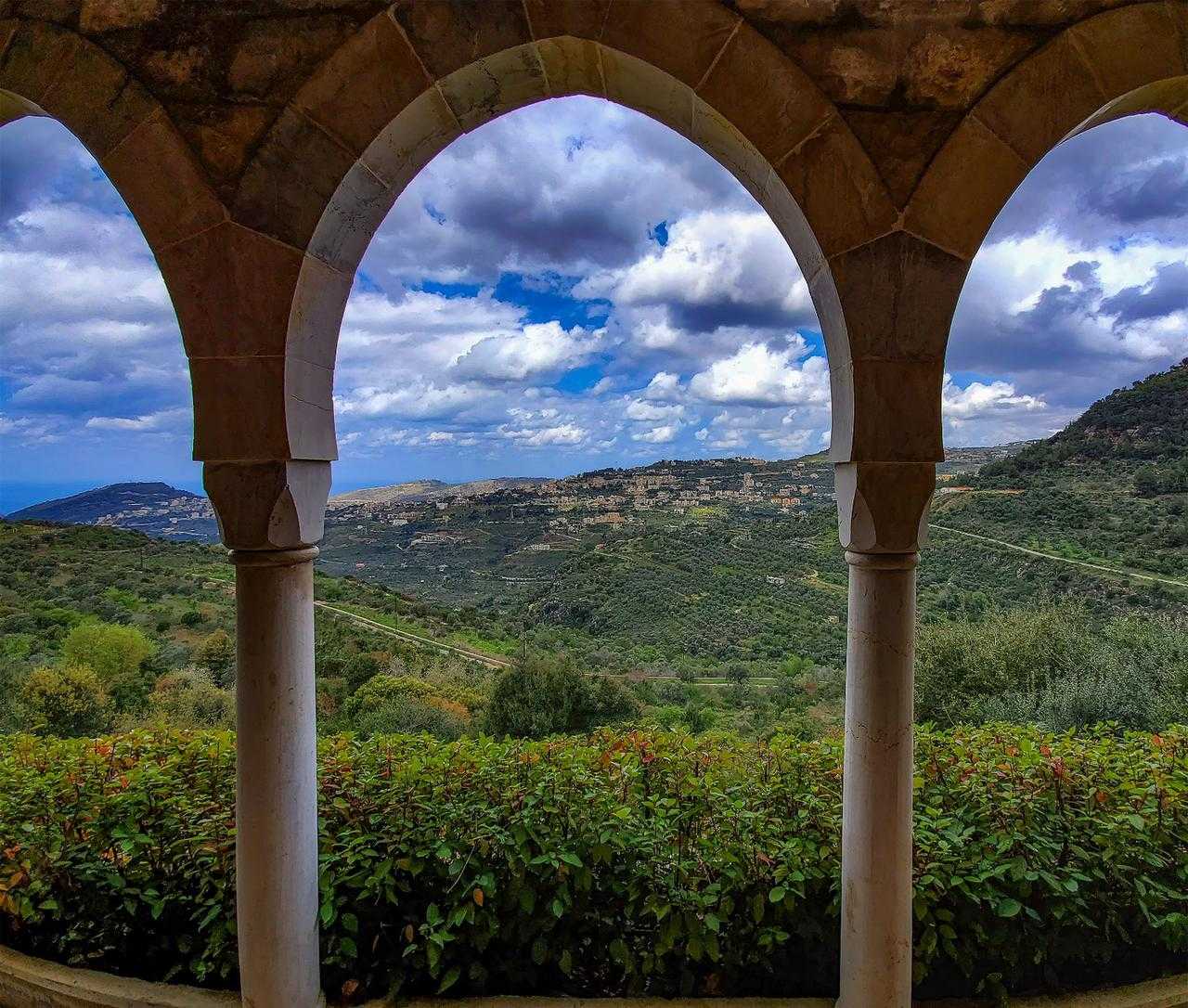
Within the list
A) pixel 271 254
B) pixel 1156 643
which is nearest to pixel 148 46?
pixel 271 254

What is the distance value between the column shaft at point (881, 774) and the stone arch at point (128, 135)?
2.40 m

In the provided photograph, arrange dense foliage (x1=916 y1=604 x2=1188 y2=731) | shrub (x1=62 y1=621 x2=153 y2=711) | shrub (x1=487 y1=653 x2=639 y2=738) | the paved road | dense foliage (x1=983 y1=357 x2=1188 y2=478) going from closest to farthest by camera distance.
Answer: dense foliage (x1=916 y1=604 x2=1188 y2=731) < shrub (x1=62 y1=621 x2=153 y2=711) < shrub (x1=487 y1=653 x2=639 y2=738) < the paved road < dense foliage (x1=983 y1=357 x2=1188 y2=478)

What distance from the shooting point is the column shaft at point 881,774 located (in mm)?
2283

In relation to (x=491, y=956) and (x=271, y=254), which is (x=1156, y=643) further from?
(x=271, y=254)

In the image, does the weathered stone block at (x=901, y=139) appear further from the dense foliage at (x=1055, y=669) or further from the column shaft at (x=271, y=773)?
the dense foliage at (x=1055, y=669)

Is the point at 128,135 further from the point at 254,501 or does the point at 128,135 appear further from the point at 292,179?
the point at 254,501

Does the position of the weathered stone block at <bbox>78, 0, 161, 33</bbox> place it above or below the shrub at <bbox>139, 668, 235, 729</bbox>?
above

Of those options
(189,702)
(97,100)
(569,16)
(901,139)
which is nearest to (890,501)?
(901,139)

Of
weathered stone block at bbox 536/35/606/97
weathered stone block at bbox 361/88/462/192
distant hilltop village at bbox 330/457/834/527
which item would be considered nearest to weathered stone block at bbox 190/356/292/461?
weathered stone block at bbox 361/88/462/192

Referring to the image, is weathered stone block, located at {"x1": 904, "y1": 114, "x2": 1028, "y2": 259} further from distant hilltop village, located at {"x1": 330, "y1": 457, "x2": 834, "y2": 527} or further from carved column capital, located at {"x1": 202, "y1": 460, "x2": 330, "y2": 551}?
distant hilltop village, located at {"x1": 330, "y1": 457, "x2": 834, "y2": 527}

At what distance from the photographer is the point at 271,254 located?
2.29 metres

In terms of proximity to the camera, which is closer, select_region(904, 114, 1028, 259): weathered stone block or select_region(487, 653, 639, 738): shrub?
select_region(904, 114, 1028, 259): weathered stone block

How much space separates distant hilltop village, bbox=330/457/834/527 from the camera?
48.9 ft

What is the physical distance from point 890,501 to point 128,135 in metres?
2.91
